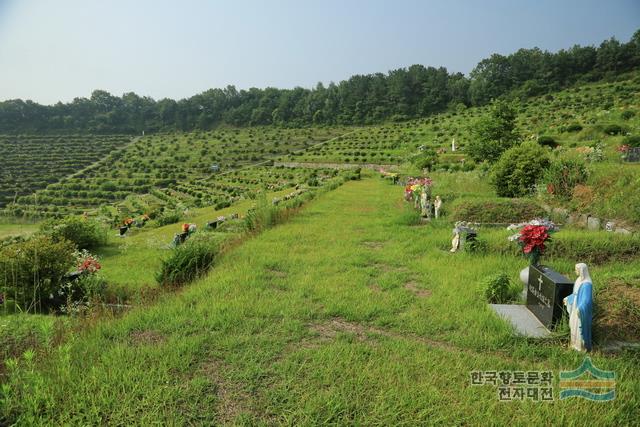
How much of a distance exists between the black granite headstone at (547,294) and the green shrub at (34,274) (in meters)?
7.57

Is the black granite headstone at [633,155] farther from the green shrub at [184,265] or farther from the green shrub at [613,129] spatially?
the green shrub at [184,265]

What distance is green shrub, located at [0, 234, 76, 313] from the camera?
688 cm

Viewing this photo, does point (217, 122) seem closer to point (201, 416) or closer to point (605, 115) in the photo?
point (605, 115)

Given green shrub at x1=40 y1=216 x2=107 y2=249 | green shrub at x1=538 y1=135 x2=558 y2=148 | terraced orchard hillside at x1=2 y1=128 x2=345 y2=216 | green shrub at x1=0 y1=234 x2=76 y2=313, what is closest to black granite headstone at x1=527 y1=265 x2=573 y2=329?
green shrub at x1=0 y1=234 x2=76 y2=313

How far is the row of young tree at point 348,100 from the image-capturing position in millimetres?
64625

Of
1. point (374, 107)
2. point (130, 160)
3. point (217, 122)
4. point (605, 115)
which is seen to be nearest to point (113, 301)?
point (605, 115)

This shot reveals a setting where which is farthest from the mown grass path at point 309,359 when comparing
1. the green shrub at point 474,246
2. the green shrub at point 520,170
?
the green shrub at point 520,170

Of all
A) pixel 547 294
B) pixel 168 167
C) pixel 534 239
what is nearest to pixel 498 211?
pixel 534 239

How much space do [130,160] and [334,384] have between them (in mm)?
62918

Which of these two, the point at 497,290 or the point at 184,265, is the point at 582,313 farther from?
the point at 184,265

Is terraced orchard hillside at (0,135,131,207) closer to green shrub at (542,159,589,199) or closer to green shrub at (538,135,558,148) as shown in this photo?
green shrub at (542,159,589,199)

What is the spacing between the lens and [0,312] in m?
6.73

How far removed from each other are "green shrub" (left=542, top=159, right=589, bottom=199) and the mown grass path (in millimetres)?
5929

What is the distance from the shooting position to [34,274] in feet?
22.2
